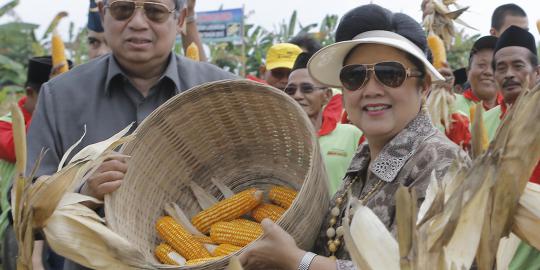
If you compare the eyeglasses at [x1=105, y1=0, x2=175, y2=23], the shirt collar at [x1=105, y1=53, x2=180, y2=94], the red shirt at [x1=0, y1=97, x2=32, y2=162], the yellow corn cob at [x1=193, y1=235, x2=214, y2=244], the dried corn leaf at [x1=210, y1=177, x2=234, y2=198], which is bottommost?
the red shirt at [x1=0, y1=97, x2=32, y2=162]

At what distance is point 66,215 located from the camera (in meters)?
1.49

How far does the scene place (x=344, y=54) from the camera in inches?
78.9

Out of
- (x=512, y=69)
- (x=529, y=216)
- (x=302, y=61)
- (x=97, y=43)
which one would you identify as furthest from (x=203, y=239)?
(x=97, y=43)

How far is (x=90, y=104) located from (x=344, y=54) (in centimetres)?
81

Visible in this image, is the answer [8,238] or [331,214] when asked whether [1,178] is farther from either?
[331,214]

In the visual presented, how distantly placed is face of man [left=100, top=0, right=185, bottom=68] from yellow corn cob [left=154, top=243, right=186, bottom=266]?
0.58 metres

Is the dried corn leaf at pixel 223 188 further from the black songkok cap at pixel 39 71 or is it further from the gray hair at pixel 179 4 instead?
the black songkok cap at pixel 39 71

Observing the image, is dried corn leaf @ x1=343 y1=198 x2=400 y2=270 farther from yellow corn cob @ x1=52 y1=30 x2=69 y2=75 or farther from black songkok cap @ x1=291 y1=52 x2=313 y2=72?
yellow corn cob @ x1=52 y1=30 x2=69 y2=75

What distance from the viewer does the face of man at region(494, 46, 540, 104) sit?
3.66 metres

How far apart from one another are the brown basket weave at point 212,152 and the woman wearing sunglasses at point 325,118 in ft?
3.88

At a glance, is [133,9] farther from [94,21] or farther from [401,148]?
[94,21]

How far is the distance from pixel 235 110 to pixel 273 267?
733 millimetres

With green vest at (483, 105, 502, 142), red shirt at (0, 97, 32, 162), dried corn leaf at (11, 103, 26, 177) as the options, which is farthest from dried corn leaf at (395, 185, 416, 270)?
red shirt at (0, 97, 32, 162)

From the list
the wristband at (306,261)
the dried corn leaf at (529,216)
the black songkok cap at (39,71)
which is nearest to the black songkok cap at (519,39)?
the wristband at (306,261)
